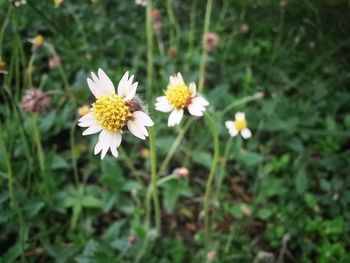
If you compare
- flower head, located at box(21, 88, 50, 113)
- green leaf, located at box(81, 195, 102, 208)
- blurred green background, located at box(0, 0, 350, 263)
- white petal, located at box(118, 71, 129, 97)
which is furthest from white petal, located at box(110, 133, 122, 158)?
green leaf, located at box(81, 195, 102, 208)

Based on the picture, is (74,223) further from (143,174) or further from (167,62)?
(167,62)

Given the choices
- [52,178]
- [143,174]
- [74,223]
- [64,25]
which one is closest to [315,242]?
[143,174]


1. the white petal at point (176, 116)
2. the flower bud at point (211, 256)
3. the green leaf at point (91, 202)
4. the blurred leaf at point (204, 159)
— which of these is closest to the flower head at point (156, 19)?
the blurred leaf at point (204, 159)

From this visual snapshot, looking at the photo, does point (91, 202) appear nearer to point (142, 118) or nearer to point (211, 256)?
point (211, 256)

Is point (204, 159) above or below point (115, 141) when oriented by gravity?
above

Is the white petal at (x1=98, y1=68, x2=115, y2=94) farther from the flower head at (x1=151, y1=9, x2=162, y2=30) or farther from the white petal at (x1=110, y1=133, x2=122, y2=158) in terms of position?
the flower head at (x1=151, y1=9, x2=162, y2=30)

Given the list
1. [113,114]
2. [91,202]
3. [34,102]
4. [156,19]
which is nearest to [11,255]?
[91,202]
